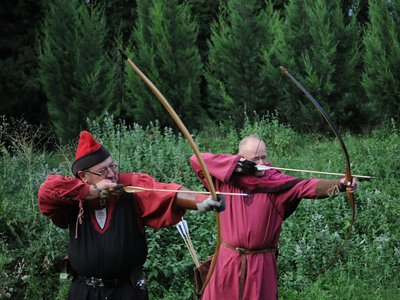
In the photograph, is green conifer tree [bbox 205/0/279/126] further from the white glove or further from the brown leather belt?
the white glove

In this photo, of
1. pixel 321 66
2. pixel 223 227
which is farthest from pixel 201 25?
pixel 223 227

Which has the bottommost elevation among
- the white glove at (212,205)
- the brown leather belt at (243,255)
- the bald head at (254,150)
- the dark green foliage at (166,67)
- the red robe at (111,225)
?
the brown leather belt at (243,255)

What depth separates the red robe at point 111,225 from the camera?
2586 millimetres

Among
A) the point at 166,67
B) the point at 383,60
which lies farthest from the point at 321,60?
the point at 166,67

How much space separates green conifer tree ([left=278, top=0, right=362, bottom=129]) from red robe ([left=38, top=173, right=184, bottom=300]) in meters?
6.43

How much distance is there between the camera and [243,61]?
9.42 m

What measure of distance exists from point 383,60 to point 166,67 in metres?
3.32

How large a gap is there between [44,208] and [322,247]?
3.14 metres

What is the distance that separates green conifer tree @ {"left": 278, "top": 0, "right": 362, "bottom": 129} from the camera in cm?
882

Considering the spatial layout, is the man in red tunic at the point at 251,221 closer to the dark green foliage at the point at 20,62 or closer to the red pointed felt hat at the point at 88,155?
the red pointed felt hat at the point at 88,155

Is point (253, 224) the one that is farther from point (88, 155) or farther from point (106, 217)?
point (88, 155)

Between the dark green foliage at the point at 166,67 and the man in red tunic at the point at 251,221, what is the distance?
579 centimetres

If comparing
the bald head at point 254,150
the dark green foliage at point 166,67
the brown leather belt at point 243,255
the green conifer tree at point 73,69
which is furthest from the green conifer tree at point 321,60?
the brown leather belt at point 243,255

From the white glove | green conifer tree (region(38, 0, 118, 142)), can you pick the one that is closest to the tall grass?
the white glove
